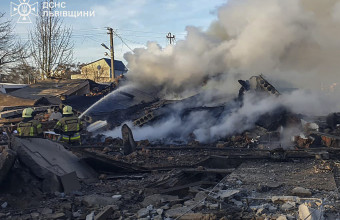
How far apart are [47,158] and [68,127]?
1804 mm

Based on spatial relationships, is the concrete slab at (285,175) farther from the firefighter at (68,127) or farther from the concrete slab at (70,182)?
the firefighter at (68,127)

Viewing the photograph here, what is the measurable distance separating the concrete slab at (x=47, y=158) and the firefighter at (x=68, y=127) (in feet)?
3.33

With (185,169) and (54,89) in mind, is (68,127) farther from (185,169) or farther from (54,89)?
(54,89)

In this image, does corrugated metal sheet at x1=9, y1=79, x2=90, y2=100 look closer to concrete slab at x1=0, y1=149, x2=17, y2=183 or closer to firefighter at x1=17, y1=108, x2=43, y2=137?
firefighter at x1=17, y1=108, x2=43, y2=137

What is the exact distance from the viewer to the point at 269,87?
1077cm

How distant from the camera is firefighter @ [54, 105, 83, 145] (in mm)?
7770

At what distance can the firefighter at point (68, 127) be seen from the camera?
777cm

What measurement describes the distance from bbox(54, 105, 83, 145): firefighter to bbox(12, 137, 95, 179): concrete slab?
3.33 feet

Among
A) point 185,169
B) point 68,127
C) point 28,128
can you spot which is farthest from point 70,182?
point 28,128

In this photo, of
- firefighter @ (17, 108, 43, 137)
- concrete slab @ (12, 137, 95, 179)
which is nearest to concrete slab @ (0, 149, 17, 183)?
concrete slab @ (12, 137, 95, 179)

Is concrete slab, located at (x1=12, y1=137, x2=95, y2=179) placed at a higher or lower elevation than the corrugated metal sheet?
lower

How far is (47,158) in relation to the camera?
6074mm

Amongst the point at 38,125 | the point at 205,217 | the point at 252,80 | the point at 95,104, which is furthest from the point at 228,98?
the point at 205,217

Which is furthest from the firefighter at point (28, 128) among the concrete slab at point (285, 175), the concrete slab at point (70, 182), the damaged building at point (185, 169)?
the concrete slab at point (285, 175)
